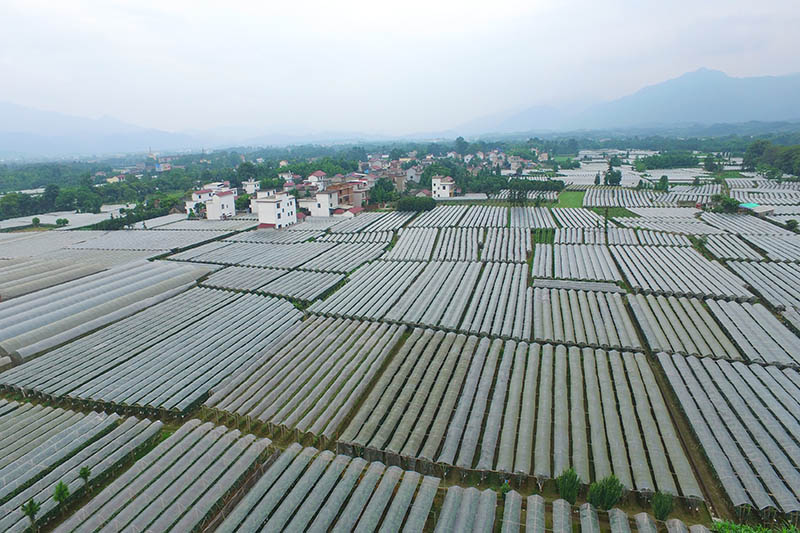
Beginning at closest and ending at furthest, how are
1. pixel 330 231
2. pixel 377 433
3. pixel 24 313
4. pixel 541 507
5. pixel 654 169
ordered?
pixel 541 507, pixel 377 433, pixel 24 313, pixel 330 231, pixel 654 169

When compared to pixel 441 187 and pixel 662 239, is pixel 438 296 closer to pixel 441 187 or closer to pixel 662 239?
pixel 662 239

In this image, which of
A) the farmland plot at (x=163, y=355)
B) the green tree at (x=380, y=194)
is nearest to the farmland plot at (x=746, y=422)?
the farmland plot at (x=163, y=355)

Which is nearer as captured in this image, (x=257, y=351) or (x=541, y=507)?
(x=541, y=507)

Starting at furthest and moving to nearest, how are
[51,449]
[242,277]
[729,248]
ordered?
1. [729,248]
2. [242,277]
3. [51,449]

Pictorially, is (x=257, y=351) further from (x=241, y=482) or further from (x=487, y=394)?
(x=487, y=394)

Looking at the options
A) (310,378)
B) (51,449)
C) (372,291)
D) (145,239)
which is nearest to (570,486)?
(310,378)

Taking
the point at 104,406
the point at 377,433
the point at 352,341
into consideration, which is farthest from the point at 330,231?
the point at 377,433

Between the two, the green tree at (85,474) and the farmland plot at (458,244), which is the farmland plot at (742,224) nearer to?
the farmland plot at (458,244)
